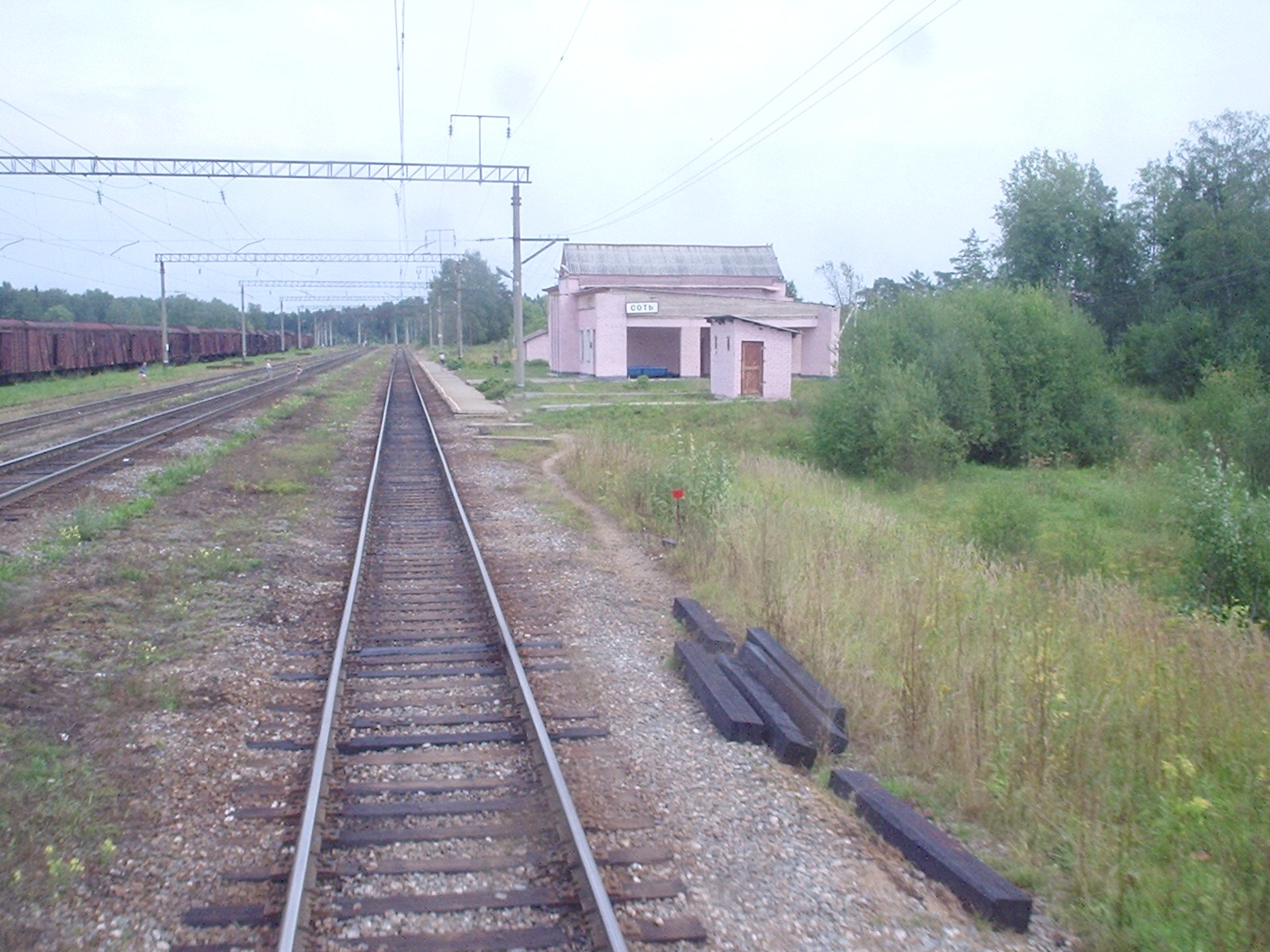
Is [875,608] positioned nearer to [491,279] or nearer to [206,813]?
[206,813]

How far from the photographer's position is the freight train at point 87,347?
40344 millimetres

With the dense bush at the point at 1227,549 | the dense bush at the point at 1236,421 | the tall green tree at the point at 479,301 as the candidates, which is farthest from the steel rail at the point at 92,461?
the tall green tree at the point at 479,301

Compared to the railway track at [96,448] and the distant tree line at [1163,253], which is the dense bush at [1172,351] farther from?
the railway track at [96,448]

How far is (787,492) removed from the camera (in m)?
16.1

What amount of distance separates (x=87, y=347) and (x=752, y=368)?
98.8 feet

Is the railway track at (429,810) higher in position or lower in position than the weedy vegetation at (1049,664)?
lower

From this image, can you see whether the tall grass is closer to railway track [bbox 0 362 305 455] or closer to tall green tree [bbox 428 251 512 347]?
railway track [bbox 0 362 305 455]

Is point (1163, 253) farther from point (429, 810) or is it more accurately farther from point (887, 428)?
point (429, 810)

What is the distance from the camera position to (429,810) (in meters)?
5.57

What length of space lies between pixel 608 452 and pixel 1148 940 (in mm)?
15776

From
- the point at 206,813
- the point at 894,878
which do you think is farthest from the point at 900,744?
the point at 206,813

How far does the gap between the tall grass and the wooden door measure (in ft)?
90.4

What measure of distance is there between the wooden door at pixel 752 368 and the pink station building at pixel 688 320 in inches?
1.1

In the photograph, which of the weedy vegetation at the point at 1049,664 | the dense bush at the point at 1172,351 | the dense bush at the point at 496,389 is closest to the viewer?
the weedy vegetation at the point at 1049,664
